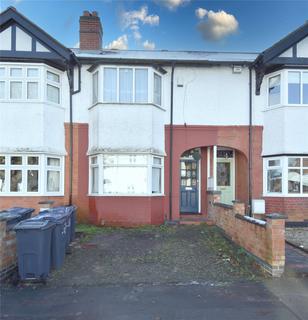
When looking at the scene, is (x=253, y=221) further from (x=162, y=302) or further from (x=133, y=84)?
(x=133, y=84)

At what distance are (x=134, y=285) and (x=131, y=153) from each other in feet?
23.1

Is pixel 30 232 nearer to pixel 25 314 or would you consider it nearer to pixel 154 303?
pixel 25 314

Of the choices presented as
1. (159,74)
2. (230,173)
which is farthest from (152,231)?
(159,74)

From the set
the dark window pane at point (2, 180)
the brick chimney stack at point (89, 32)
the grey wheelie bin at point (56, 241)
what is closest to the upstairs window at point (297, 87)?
the brick chimney stack at point (89, 32)

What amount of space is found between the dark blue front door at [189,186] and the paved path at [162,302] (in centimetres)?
815

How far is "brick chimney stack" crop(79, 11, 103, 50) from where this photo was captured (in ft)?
52.2

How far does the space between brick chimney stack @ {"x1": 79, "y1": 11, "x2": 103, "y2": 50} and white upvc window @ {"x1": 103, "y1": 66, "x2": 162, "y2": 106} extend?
129 inches

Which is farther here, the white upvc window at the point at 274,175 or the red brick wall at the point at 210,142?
the red brick wall at the point at 210,142

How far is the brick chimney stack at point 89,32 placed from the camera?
15898 mm

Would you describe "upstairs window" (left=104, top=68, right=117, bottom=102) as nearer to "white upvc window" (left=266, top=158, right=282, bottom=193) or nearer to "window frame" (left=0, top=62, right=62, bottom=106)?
"window frame" (left=0, top=62, right=62, bottom=106)

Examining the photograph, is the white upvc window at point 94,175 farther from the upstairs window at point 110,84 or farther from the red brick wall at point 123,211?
the upstairs window at point 110,84

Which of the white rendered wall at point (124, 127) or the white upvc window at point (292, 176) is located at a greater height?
the white rendered wall at point (124, 127)

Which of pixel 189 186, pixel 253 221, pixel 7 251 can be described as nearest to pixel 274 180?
pixel 189 186

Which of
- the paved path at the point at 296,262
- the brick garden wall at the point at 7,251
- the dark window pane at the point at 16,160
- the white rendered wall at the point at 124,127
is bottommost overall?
the paved path at the point at 296,262
